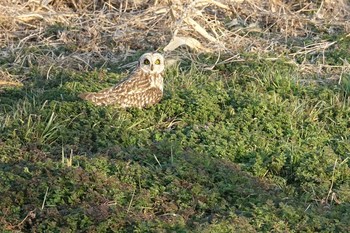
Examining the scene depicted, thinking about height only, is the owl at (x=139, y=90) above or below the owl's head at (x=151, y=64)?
below

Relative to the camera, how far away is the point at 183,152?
7414 mm

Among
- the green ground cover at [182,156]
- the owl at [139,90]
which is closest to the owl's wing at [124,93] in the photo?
the owl at [139,90]

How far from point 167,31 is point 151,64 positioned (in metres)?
2.43

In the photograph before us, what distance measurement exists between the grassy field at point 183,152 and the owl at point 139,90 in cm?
11

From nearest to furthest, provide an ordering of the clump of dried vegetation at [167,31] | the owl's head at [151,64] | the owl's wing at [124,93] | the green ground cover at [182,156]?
the green ground cover at [182,156]
the owl's wing at [124,93]
the owl's head at [151,64]
the clump of dried vegetation at [167,31]

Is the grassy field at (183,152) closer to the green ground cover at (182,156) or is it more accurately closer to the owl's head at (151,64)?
the green ground cover at (182,156)

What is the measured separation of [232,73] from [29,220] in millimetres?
4175

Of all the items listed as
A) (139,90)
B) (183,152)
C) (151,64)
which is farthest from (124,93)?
(183,152)

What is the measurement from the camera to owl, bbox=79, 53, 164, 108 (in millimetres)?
8273

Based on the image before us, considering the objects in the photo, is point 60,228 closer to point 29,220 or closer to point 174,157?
point 29,220

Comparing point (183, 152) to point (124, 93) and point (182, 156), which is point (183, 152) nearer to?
point (182, 156)

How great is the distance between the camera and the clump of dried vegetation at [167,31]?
34.0ft

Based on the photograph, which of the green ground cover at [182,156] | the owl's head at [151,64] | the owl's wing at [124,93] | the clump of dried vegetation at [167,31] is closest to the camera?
the green ground cover at [182,156]

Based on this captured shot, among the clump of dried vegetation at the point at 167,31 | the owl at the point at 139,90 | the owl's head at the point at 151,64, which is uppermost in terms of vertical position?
the owl's head at the point at 151,64
